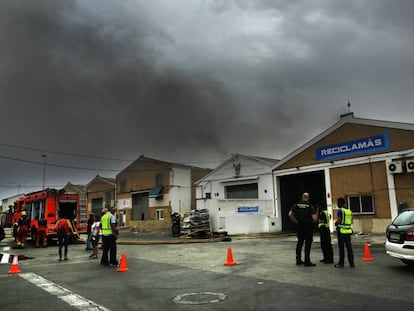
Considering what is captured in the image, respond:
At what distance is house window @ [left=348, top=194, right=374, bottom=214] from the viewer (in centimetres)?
2328

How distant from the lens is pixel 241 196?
1277 inches

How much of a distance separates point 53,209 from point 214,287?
1592 cm

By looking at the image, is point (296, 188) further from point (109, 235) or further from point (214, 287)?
point (214, 287)

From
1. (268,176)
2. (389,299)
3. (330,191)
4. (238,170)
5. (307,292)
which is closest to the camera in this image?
(389,299)

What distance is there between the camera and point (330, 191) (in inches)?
1000

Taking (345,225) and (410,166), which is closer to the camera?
(345,225)

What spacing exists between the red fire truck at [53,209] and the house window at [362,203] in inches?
659

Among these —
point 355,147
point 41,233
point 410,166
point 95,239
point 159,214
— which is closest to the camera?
point 95,239

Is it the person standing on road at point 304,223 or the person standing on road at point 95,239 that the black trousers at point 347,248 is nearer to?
the person standing on road at point 304,223

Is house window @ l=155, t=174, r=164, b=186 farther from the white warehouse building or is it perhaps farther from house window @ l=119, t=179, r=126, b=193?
the white warehouse building

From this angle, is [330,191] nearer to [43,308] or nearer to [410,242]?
[410,242]

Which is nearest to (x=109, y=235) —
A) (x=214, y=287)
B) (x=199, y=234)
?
(x=214, y=287)

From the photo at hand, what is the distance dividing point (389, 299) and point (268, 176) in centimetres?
2393

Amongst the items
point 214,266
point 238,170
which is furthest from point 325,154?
point 214,266
